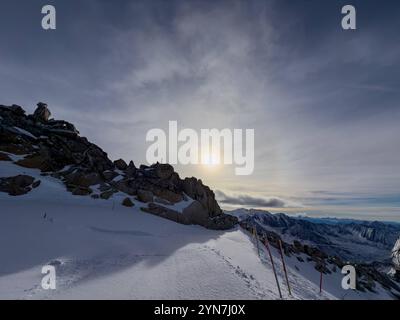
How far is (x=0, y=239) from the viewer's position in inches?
592

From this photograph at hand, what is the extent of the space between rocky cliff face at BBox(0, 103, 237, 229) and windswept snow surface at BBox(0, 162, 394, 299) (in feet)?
24.3

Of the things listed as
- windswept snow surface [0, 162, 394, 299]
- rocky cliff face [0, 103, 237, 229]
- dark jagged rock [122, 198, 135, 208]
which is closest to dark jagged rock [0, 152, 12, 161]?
rocky cliff face [0, 103, 237, 229]

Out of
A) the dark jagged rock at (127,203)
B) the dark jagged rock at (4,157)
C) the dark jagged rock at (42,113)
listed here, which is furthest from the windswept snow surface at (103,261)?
the dark jagged rock at (42,113)

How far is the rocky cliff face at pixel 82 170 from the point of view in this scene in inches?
1358

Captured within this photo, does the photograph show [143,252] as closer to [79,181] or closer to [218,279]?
[218,279]

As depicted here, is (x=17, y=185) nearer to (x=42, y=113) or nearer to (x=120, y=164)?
(x=120, y=164)

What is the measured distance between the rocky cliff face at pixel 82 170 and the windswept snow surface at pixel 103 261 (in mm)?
7393

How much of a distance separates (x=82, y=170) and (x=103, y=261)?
2705 cm

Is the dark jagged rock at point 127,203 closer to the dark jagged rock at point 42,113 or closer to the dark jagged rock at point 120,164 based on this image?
the dark jagged rock at point 120,164

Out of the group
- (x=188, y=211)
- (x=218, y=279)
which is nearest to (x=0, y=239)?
(x=218, y=279)

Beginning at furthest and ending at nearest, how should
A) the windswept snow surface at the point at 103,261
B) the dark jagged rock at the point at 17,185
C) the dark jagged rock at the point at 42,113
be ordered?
the dark jagged rock at the point at 42,113, the dark jagged rock at the point at 17,185, the windswept snow surface at the point at 103,261

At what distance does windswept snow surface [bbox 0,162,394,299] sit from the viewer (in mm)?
9070

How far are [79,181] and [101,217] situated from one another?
12690 mm

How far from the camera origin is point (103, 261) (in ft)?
43.9
